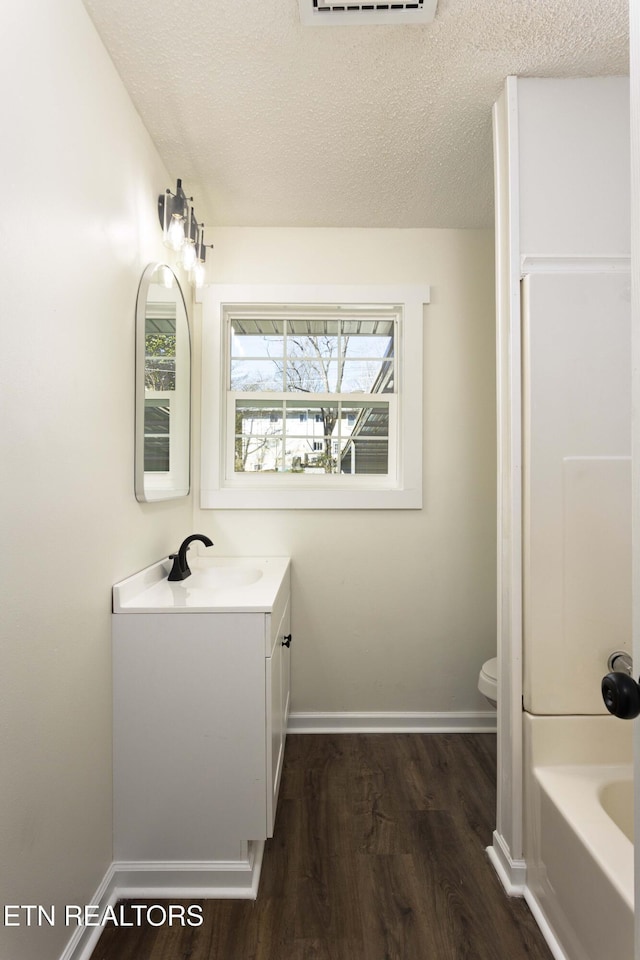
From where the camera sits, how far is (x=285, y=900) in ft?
4.99

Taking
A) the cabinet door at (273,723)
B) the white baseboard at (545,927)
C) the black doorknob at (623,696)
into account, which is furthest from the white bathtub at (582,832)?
the cabinet door at (273,723)

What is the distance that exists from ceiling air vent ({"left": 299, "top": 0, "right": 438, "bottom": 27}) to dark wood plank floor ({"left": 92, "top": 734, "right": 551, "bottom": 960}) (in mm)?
2486

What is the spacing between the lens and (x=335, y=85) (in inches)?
65.1

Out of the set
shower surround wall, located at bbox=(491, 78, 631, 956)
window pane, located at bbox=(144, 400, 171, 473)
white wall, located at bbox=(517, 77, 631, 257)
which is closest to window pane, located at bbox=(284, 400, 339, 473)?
window pane, located at bbox=(144, 400, 171, 473)

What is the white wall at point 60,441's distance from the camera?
1063 millimetres

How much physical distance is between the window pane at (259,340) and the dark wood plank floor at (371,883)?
196 centimetres

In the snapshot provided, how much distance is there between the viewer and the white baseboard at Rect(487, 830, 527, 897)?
1.54m

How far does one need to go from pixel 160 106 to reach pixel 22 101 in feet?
2.70

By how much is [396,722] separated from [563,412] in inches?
68.8

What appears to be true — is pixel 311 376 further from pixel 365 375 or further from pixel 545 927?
pixel 545 927

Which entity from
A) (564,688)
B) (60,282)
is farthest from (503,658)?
(60,282)

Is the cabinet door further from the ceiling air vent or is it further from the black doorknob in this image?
the ceiling air vent

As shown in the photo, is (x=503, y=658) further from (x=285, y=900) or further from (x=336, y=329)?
(x=336, y=329)

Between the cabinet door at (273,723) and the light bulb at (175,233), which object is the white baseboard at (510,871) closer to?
the cabinet door at (273,723)
